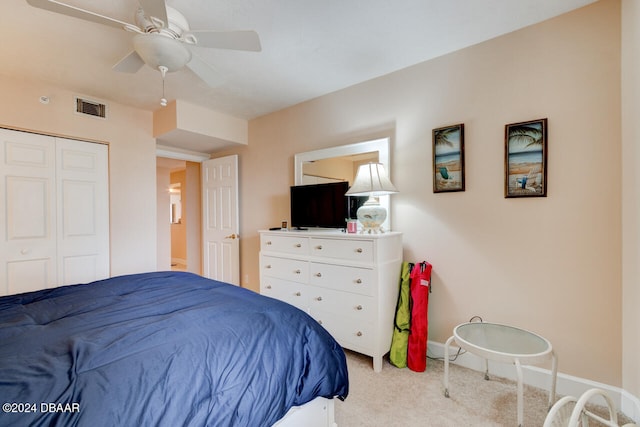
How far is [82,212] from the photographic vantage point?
3141mm

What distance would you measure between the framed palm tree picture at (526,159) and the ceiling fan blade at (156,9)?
230 centimetres

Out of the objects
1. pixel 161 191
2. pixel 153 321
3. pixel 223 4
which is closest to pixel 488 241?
pixel 153 321

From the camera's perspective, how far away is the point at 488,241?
2213mm

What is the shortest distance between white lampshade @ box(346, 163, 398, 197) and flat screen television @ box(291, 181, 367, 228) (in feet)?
1.10

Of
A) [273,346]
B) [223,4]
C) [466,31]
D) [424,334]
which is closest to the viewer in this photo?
[273,346]

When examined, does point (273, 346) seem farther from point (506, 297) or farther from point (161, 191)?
point (161, 191)

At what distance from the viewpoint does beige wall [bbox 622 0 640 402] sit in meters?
1.62

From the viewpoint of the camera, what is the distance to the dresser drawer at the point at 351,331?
7.43ft

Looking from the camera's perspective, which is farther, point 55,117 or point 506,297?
point 55,117

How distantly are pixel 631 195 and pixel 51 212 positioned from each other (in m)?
4.76

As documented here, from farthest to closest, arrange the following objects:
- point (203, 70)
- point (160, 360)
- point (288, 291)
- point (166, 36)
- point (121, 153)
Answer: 1. point (121, 153)
2. point (288, 291)
3. point (203, 70)
4. point (166, 36)
5. point (160, 360)

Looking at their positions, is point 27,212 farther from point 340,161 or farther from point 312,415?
point 312,415

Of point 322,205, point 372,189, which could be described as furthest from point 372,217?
point 322,205

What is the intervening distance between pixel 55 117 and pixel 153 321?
2.99 meters
